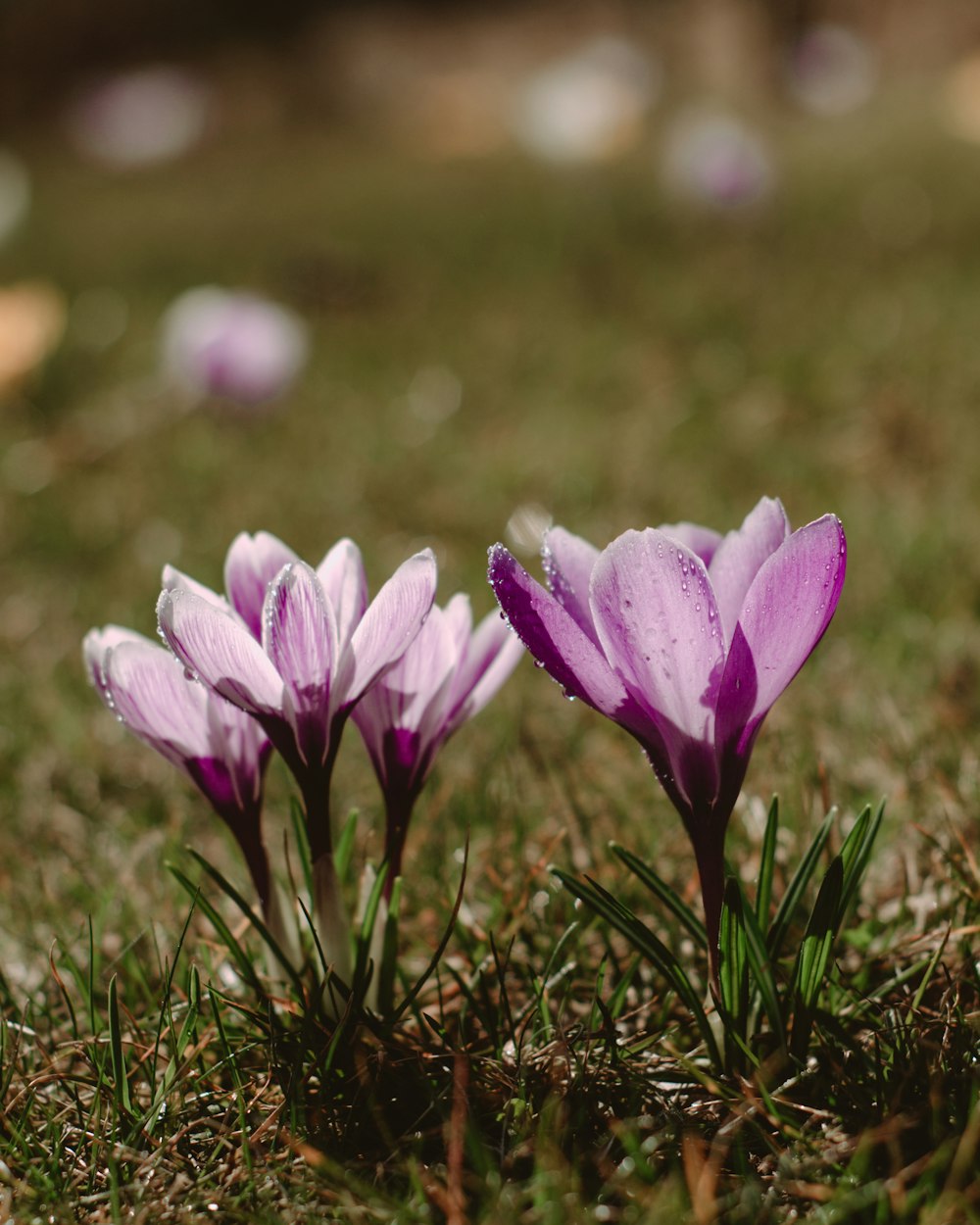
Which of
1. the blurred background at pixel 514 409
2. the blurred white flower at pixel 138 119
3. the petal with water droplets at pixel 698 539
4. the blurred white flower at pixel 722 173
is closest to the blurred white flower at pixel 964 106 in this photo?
the blurred background at pixel 514 409

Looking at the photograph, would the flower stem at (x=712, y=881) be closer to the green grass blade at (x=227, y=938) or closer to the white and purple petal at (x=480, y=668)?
the white and purple petal at (x=480, y=668)

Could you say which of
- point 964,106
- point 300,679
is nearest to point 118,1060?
point 300,679

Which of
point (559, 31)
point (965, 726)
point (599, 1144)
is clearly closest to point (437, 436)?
point (965, 726)

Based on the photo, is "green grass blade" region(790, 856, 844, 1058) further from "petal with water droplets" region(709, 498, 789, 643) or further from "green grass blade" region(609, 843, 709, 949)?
"petal with water droplets" region(709, 498, 789, 643)

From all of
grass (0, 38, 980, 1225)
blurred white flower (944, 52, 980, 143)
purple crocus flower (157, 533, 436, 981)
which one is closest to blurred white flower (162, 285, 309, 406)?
grass (0, 38, 980, 1225)

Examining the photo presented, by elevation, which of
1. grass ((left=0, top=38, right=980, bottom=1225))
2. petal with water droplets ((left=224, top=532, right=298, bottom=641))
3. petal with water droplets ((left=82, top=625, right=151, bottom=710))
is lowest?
grass ((left=0, top=38, right=980, bottom=1225))

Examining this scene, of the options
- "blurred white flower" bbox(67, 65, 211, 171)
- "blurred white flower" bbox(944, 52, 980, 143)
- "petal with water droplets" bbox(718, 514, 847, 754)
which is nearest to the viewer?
"petal with water droplets" bbox(718, 514, 847, 754)

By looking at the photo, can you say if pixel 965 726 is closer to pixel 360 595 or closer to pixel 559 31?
pixel 360 595

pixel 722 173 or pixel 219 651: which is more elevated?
pixel 722 173

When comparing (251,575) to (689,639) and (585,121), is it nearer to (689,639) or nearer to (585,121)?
(689,639)
